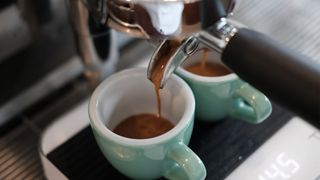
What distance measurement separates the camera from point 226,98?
390 millimetres

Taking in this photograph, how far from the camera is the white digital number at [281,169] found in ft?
1.25

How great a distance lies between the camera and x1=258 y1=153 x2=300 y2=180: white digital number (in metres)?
0.38

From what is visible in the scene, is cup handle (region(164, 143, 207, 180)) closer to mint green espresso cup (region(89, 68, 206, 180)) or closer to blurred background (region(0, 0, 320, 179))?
mint green espresso cup (region(89, 68, 206, 180))

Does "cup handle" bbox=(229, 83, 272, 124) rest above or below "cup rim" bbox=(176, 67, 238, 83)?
below

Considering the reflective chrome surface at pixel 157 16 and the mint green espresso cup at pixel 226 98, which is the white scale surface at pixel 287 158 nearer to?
the mint green espresso cup at pixel 226 98

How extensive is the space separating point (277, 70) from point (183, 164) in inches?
4.0

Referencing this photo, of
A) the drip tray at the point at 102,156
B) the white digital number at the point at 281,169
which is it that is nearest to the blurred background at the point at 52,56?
the drip tray at the point at 102,156

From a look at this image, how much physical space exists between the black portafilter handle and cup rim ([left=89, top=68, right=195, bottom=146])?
0.07 m

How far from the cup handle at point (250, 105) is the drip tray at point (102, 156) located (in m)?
0.01

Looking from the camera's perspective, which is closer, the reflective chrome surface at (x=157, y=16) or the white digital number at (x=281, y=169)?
the reflective chrome surface at (x=157, y=16)

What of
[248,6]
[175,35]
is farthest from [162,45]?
[248,6]

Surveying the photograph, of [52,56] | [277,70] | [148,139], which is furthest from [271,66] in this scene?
[52,56]

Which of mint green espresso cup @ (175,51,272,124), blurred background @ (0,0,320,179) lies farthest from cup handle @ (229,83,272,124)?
blurred background @ (0,0,320,179)

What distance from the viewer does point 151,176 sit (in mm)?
371
